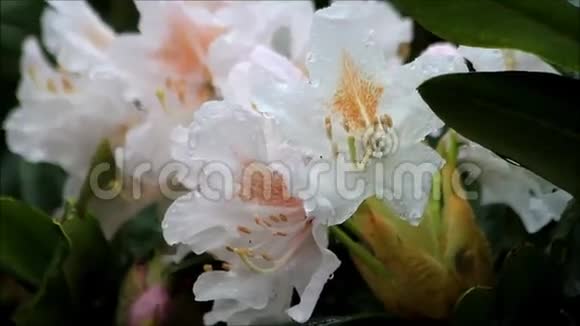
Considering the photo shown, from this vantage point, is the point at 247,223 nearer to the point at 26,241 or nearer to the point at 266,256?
the point at 266,256

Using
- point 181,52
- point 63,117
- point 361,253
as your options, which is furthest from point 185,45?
point 361,253

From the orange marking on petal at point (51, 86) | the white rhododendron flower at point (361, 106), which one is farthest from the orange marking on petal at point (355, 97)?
the orange marking on petal at point (51, 86)

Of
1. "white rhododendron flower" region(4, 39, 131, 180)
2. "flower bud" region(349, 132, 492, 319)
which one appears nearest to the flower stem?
"flower bud" region(349, 132, 492, 319)

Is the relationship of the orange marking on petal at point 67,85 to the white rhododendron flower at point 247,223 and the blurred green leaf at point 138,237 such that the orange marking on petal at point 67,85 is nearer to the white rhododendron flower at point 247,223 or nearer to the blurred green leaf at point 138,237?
the blurred green leaf at point 138,237

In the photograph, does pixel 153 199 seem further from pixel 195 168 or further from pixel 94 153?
pixel 195 168

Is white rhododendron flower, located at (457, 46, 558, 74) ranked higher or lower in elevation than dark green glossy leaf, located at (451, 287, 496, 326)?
higher

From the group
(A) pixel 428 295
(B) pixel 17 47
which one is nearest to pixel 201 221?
(A) pixel 428 295

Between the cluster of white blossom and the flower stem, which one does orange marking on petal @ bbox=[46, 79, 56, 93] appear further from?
the flower stem
